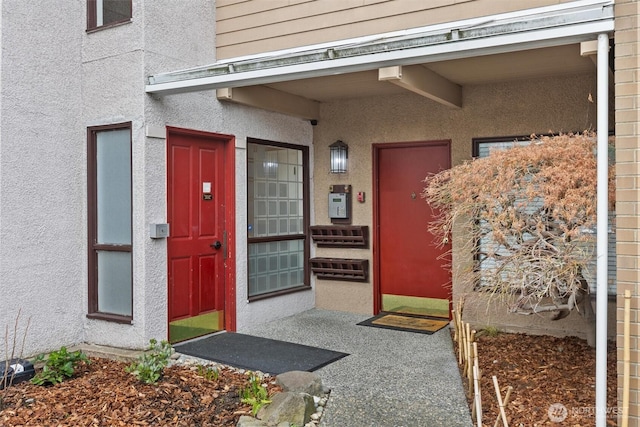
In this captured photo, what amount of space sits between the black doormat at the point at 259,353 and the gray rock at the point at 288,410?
2.86 feet

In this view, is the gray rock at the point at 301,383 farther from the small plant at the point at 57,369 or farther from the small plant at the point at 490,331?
the small plant at the point at 490,331

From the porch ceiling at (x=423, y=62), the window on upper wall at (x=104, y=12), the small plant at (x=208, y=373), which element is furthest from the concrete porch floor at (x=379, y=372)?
the window on upper wall at (x=104, y=12)

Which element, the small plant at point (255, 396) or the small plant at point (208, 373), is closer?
the small plant at point (255, 396)

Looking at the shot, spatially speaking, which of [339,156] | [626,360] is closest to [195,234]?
[339,156]

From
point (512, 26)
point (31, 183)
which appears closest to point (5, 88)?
point (31, 183)

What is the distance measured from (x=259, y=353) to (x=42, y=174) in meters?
2.67

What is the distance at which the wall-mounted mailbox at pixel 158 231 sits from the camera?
506cm

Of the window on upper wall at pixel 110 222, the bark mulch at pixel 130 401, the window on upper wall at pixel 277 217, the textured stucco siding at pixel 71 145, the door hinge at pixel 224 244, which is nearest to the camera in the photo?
the bark mulch at pixel 130 401

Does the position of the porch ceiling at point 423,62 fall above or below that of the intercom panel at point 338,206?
above

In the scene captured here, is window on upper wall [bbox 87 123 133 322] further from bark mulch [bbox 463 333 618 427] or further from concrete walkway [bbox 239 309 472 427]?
bark mulch [bbox 463 333 618 427]

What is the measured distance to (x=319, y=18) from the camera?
545 cm

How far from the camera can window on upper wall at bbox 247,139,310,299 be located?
6.39 metres

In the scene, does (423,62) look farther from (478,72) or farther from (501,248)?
(501,248)

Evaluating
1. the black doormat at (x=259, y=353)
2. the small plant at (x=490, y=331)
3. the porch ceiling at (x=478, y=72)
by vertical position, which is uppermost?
the porch ceiling at (x=478, y=72)
